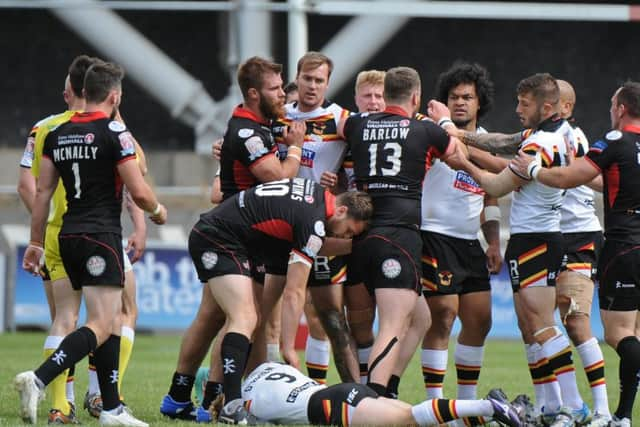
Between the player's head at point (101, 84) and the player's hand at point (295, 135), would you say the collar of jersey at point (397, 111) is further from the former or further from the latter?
the player's head at point (101, 84)

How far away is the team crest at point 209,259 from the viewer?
8203 mm

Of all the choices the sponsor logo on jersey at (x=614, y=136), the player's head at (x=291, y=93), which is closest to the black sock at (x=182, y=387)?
the player's head at (x=291, y=93)

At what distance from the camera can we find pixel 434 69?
2742cm

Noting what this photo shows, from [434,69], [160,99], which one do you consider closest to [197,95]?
[160,99]

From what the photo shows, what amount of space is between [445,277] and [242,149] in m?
1.74

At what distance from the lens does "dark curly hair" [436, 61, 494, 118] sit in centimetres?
945

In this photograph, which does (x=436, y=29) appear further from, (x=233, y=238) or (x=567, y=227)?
(x=233, y=238)

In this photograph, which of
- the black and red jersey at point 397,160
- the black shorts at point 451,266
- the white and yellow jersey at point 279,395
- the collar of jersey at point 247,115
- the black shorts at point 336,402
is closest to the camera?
the black shorts at point 336,402

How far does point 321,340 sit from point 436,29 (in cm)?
1871

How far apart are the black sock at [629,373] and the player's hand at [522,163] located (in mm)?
1312

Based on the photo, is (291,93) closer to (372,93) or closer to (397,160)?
(372,93)

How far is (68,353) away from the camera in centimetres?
770

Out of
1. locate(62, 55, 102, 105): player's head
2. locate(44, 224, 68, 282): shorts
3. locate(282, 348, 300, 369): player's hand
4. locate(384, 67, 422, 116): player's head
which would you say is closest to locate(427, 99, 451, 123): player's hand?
locate(384, 67, 422, 116): player's head

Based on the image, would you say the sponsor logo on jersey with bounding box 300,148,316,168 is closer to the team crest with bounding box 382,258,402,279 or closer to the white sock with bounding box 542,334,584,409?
the team crest with bounding box 382,258,402,279
